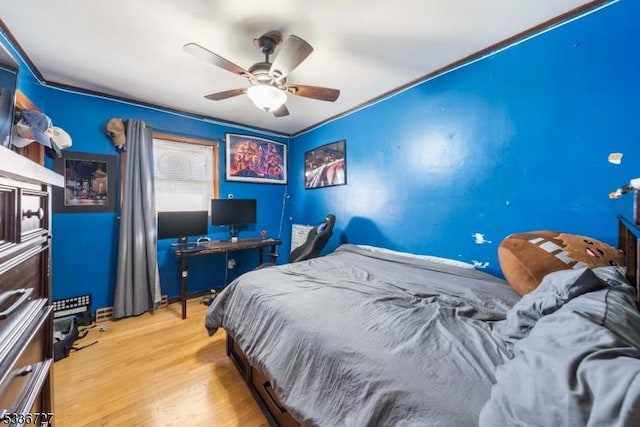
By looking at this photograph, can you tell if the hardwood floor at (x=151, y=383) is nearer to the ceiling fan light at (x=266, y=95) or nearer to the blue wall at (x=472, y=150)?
the blue wall at (x=472, y=150)

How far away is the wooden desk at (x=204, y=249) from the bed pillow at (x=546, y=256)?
8.56 feet

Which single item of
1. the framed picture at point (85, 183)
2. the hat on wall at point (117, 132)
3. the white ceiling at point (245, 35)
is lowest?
the framed picture at point (85, 183)

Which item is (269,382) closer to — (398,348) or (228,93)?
(398,348)

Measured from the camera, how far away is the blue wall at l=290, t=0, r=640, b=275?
1.43 metres

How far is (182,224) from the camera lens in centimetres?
295

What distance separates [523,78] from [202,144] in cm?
335

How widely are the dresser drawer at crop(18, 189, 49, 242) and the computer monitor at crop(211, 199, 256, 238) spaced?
2302 millimetres

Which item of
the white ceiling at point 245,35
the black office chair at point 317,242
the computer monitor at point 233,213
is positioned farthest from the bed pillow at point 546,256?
the computer monitor at point 233,213

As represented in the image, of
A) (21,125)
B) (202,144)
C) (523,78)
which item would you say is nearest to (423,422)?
(523,78)

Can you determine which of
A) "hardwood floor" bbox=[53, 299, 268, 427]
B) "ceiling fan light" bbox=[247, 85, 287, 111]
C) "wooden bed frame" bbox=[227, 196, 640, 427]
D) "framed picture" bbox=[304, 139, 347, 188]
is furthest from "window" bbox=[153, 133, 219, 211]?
"wooden bed frame" bbox=[227, 196, 640, 427]

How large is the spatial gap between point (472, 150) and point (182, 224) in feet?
10.1

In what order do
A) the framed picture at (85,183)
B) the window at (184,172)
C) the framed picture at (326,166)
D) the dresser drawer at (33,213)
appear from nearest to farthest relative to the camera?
the dresser drawer at (33,213), the framed picture at (85,183), the window at (184,172), the framed picture at (326,166)

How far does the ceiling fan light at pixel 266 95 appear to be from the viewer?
1790mm

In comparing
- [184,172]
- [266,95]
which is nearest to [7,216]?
[266,95]
